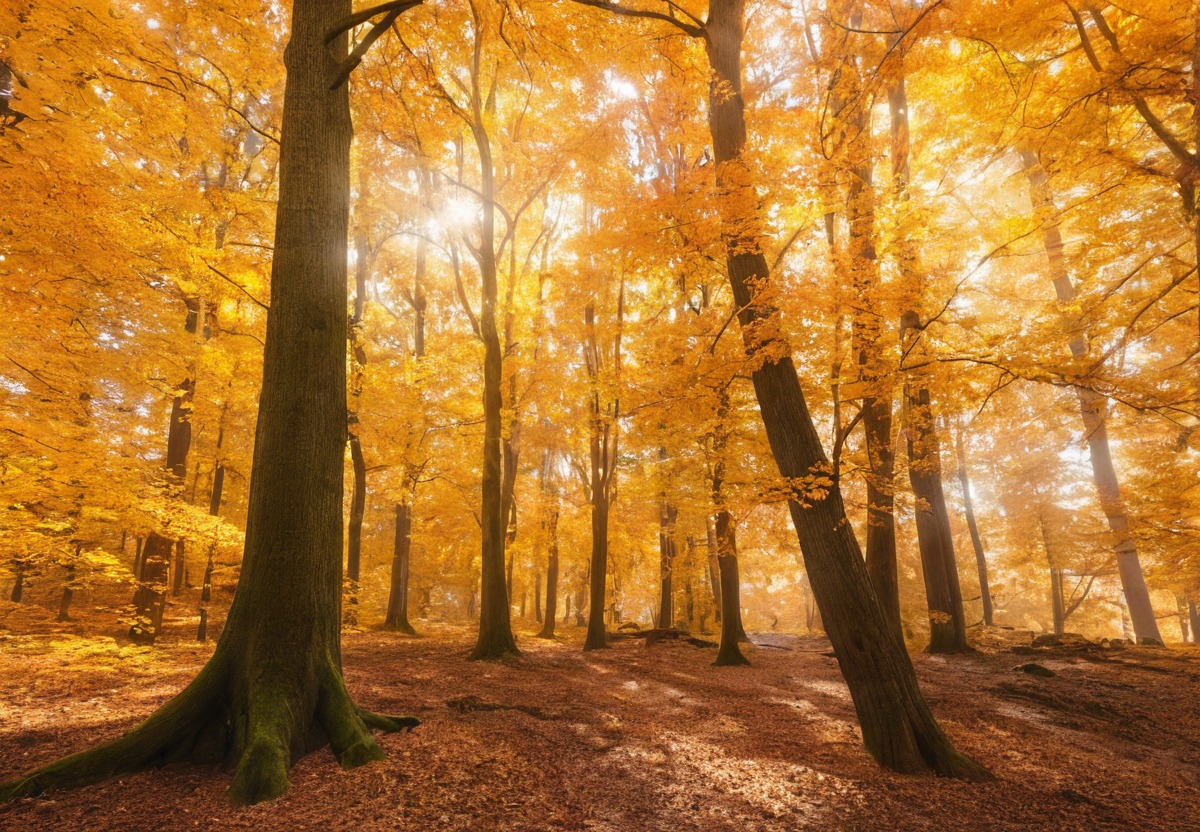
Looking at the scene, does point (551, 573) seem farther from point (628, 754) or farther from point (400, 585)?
point (628, 754)

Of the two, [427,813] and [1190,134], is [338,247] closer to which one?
[427,813]

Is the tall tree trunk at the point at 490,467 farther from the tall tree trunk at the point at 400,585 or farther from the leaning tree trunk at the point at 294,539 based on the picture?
the tall tree trunk at the point at 400,585

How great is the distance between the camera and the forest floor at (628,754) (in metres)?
2.99

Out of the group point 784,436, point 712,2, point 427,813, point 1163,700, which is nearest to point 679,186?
point 712,2

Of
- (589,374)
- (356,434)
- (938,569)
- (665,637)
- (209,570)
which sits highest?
(589,374)

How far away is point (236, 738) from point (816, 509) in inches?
184

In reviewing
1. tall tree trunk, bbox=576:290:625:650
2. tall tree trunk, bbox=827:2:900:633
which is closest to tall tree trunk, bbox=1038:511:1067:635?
tall tree trunk, bbox=827:2:900:633

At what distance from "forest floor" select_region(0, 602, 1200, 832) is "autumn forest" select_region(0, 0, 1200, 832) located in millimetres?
46

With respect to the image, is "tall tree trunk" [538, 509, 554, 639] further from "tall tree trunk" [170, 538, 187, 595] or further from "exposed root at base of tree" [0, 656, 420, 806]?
"exposed root at base of tree" [0, 656, 420, 806]

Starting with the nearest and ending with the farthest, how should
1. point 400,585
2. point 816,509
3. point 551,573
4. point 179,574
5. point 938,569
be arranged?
point 816,509 < point 938,569 < point 400,585 < point 551,573 < point 179,574

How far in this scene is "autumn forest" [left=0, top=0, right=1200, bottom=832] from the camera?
3602 mm

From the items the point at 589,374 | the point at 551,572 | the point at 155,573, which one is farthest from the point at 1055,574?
the point at 155,573

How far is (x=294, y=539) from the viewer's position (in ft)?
11.8

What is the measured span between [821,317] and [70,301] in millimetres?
8733
